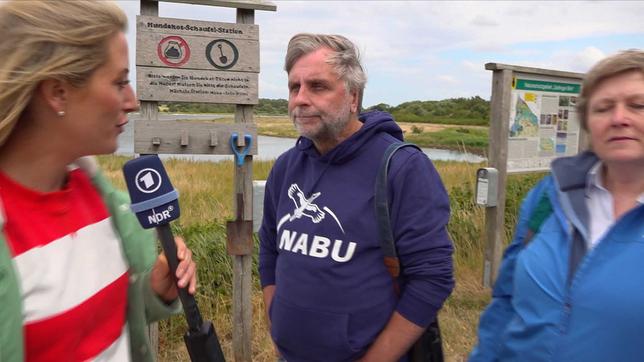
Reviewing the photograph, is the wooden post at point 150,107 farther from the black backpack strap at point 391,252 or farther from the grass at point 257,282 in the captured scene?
the black backpack strap at point 391,252

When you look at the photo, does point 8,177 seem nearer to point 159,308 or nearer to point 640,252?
point 159,308

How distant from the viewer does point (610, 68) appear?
1.80 metres

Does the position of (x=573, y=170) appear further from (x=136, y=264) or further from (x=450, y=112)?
(x=450, y=112)

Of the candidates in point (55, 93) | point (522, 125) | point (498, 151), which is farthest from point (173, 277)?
point (522, 125)

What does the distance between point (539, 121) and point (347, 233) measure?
3.96 m

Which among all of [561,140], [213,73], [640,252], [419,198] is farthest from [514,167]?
[640,252]

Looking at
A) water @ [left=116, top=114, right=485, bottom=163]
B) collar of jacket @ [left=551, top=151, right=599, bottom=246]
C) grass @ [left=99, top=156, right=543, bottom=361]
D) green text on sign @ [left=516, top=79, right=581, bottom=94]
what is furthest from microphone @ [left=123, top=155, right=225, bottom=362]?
green text on sign @ [left=516, top=79, right=581, bottom=94]

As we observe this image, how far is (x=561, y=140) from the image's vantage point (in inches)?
229

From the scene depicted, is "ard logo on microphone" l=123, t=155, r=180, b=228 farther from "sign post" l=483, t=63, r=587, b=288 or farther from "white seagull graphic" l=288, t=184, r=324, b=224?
"sign post" l=483, t=63, r=587, b=288

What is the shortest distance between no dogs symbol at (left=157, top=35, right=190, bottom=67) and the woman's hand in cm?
200

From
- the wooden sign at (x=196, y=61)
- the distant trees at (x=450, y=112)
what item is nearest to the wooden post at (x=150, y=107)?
the wooden sign at (x=196, y=61)

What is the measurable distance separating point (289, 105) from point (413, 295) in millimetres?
921

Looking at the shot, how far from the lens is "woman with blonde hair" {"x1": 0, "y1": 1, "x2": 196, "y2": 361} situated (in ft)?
4.53

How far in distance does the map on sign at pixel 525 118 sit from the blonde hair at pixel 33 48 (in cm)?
441
